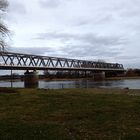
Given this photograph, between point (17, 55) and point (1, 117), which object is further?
point (17, 55)

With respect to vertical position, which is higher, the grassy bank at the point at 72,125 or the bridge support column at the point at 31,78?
the bridge support column at the point at 31,78

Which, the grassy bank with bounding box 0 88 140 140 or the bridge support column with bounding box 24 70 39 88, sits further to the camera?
the bridge support column with bounding box 24 70 39 88

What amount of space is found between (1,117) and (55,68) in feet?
464

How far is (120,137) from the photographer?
34.5 feet

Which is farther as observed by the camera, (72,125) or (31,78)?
(31,78)

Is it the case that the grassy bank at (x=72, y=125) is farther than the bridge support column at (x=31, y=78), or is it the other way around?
the bridge support column at (x=31, y=78)

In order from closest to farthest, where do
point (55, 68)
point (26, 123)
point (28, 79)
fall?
1. point (26, 123)
2. point (28, 79)
3. point (55, 68)

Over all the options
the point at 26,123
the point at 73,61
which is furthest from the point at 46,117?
the point at 73,61

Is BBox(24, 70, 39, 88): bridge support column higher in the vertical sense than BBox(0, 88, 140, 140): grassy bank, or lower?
higher

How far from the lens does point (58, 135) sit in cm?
1077

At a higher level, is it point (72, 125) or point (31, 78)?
point (31, 78)

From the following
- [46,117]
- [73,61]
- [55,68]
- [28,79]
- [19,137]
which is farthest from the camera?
[73,61]

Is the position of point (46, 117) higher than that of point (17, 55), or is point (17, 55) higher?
point (17, 55)

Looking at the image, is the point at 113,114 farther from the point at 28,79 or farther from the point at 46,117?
the point at 28,79
